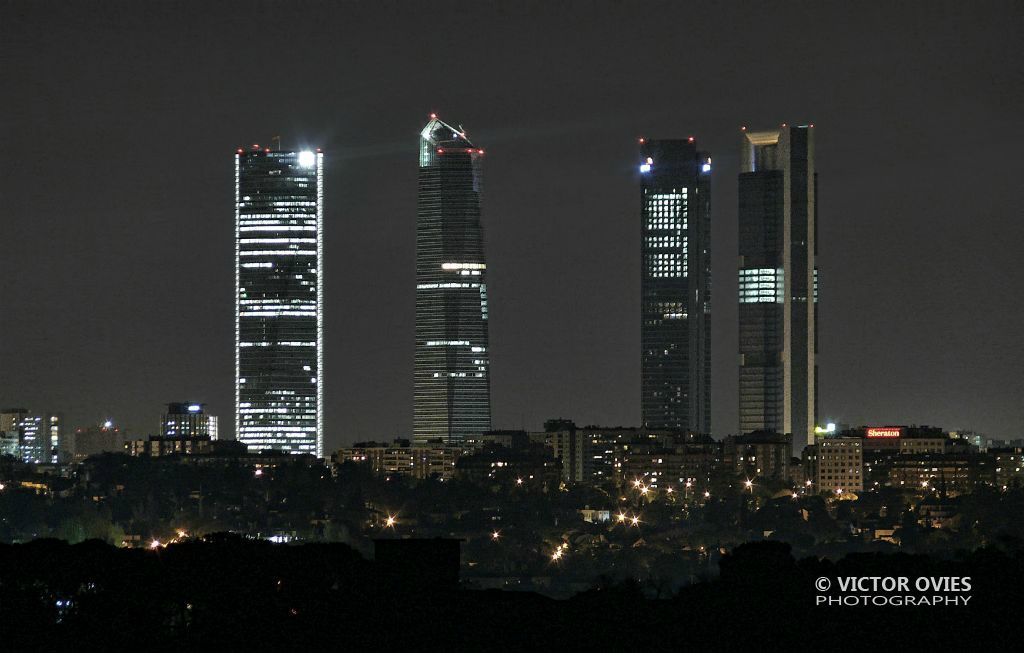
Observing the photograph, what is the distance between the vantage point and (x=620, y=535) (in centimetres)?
19012

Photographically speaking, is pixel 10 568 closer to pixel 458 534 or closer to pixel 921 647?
pixel 921 647

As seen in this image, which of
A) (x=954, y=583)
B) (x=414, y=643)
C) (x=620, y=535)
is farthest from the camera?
(x=620, y=535)

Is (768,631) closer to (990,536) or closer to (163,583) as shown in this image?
(163,583)

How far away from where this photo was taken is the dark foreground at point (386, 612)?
65.3 meters

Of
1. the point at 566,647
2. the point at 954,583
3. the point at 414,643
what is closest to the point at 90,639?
the point at 414,643

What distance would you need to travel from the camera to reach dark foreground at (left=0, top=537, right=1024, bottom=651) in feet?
214

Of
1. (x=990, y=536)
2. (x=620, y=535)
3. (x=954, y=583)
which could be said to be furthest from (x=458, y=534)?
(x=954, y=583)

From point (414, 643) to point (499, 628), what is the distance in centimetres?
299

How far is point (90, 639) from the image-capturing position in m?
64.9

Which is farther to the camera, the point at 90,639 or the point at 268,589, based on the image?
the point at 268,589

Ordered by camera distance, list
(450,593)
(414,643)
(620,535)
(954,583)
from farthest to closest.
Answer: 1. (620,535)
2. (954,583)
3. (450,593)
4. (414,643)

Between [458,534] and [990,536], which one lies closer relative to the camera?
[990,536]

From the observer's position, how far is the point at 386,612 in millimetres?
67500

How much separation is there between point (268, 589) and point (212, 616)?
3.77 m
